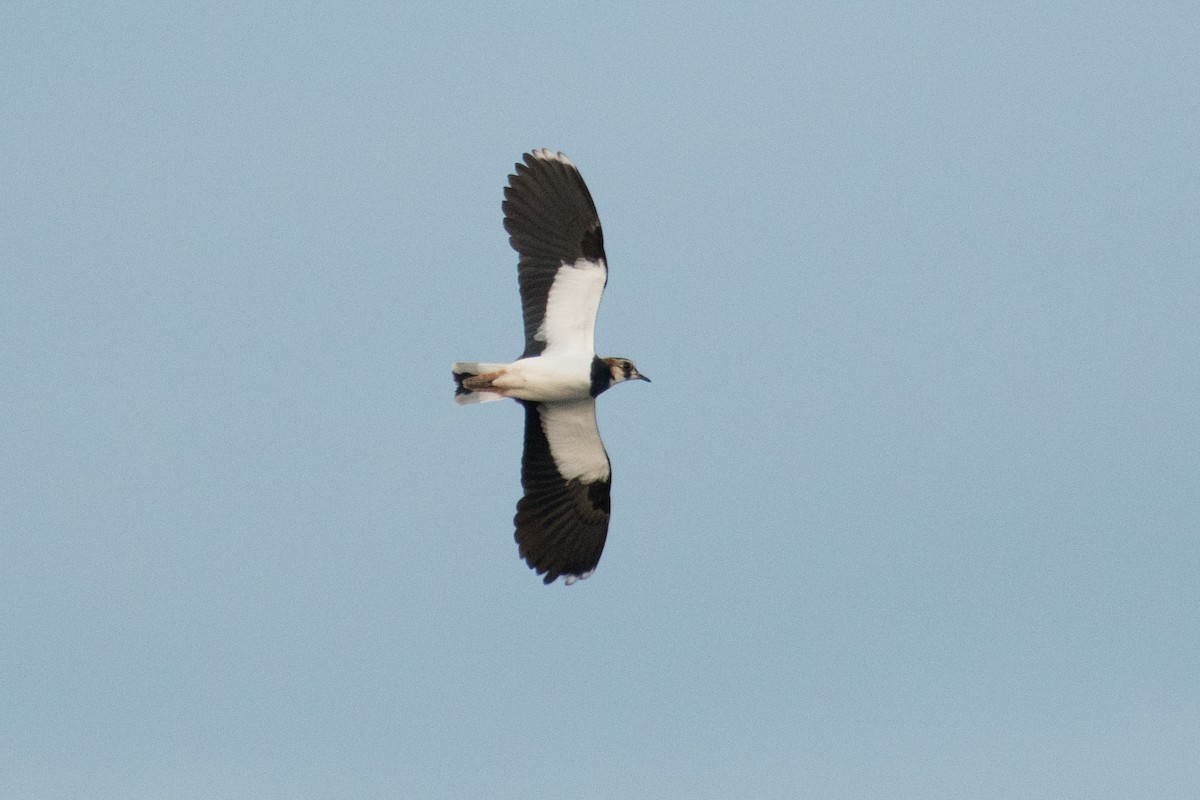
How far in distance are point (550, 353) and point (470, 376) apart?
1.19 meters

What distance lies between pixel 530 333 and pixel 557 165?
7.27ft

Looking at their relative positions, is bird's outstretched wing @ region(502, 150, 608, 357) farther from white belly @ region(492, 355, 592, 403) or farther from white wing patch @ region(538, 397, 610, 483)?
white wing patch @ region(538, 397, 610, 483)

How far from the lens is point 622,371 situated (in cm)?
2853

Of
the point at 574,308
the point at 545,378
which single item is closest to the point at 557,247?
the point at 574,308

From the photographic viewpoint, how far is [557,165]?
1110 inches

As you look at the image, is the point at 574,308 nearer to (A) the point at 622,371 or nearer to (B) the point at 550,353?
(B) the point at 550,353

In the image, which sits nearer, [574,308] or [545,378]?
[545,378]

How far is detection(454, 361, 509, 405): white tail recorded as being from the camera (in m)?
27.7

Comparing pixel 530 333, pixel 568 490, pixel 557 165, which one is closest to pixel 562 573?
Result: pixel 568 490

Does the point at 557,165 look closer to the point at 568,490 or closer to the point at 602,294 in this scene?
the point at 602,294

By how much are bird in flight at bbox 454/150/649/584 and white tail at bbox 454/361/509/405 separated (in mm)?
13

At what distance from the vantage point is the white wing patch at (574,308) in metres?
28.2

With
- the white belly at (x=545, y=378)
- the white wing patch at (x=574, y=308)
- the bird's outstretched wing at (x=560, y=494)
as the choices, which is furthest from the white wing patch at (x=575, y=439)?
the white wing patch at (x=574, y=308)

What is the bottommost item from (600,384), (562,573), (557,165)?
(562,573)
